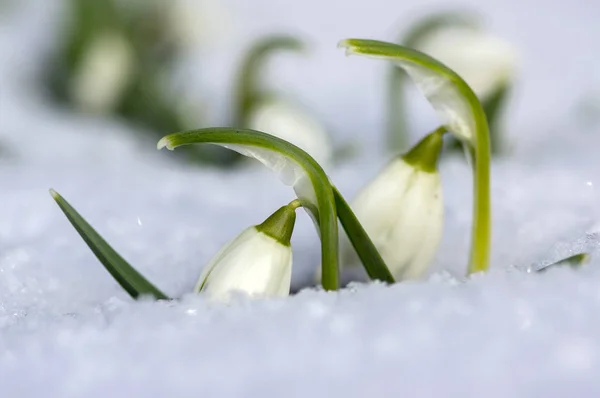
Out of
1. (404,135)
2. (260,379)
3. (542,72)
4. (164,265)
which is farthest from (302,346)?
(542,72)

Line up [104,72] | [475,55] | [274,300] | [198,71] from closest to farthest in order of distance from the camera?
[274,300] < [475,55] < [104,72] < [198,71]

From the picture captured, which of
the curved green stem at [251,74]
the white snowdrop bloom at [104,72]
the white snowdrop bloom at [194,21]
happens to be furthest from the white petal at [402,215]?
the white snowdrop bloom at [194,21]

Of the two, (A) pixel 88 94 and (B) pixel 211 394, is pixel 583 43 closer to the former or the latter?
(A) pixel 88 94

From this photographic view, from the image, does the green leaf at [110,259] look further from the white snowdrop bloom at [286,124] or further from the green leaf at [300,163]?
the white snowdrop bloom at [286,124]

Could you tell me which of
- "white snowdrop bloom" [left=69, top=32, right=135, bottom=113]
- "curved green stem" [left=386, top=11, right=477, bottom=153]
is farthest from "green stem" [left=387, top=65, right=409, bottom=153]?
"white snowdrop bloom" [left=69, top=32, right=135, bottom=113]

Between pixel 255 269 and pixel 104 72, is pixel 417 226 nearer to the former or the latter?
pixel 255 269

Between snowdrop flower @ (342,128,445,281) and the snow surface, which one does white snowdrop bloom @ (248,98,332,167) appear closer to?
the snow surface

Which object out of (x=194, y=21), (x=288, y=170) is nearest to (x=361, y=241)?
(x=288, y=170)
